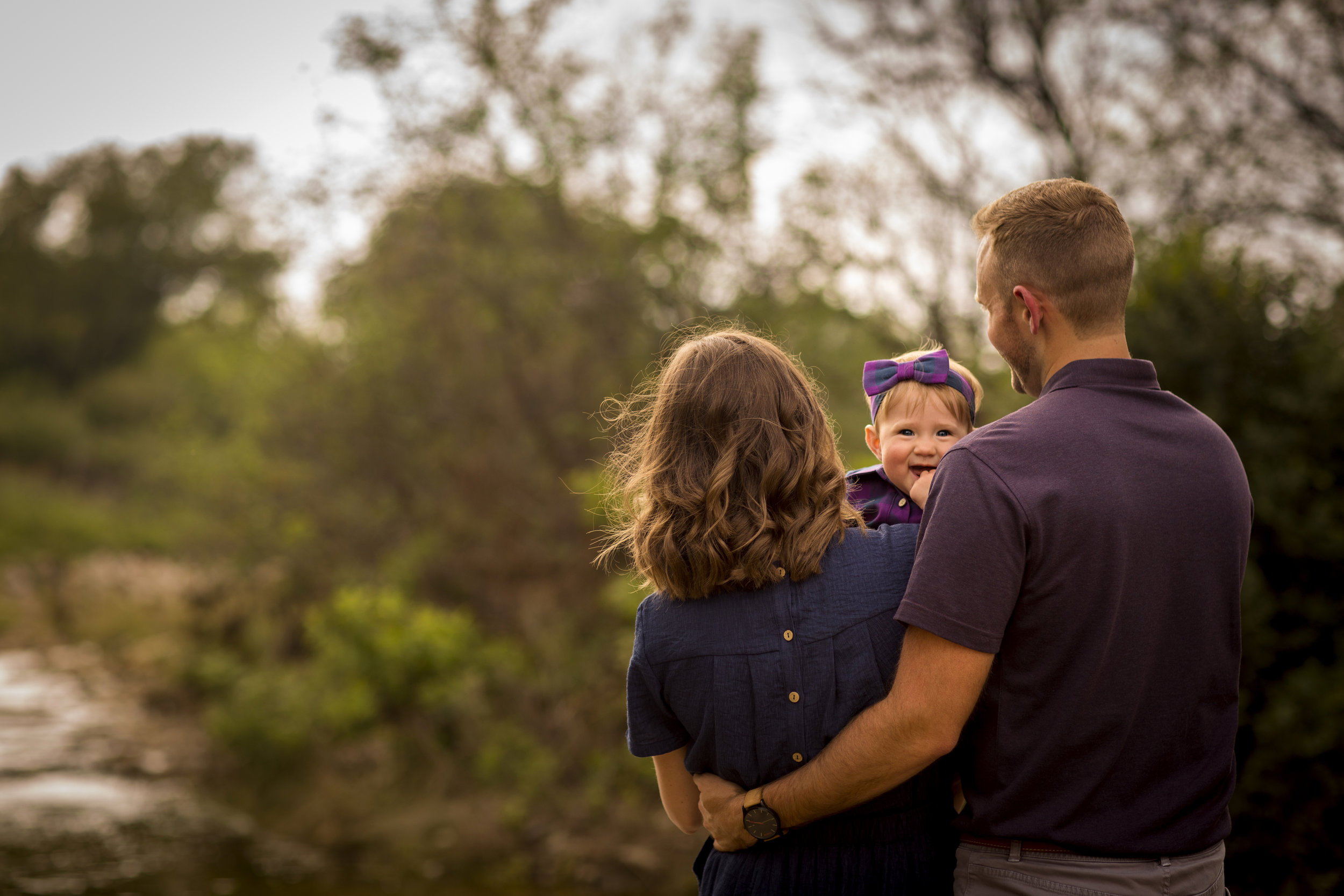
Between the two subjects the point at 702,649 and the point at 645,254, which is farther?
the point at 645,254

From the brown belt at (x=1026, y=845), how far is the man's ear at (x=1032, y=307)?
32.1 inches

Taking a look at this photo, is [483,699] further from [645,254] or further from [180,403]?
[180,403]

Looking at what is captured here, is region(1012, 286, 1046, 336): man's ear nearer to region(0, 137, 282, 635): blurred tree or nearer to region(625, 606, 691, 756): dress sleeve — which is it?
region(625, 606, 691, 756): dress sleeve

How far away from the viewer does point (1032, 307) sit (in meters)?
1.62

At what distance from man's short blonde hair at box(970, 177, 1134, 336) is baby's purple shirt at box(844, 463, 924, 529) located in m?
0.50

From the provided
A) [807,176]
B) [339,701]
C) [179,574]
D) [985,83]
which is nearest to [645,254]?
[807,176]

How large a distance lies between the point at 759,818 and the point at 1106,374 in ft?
3.02

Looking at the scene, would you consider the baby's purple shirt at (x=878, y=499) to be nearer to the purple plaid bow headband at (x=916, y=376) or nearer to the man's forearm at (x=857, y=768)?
the purple plaid bow headband at (x=916, y=376)

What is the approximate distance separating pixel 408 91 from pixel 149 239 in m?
35.7

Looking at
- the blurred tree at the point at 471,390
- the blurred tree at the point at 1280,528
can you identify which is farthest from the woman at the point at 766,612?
the blurred tree at the point at 471,390

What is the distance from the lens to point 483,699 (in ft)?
28.3

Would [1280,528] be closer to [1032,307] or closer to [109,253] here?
[1032,307]

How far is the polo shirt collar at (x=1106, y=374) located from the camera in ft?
5.18

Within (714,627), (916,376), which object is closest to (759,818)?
(714,627)
